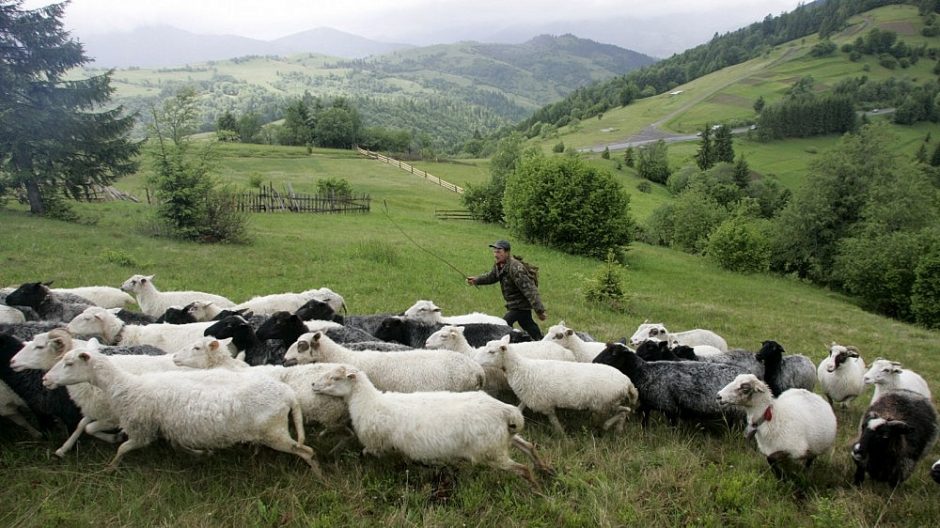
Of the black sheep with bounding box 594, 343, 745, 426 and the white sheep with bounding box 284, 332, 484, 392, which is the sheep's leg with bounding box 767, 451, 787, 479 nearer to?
the black sheep with bounding box 594, 343, 745, 426

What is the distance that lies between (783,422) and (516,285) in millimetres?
5493

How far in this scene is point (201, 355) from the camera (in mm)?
6582

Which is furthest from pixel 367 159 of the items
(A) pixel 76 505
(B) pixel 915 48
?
(B) pixel 915 48

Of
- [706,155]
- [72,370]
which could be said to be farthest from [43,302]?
[706,155]

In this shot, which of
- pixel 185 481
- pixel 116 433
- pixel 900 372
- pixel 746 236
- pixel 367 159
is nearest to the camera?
pixel 185 481

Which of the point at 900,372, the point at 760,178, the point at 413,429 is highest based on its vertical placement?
the point at 413,429

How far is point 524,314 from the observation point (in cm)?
1093

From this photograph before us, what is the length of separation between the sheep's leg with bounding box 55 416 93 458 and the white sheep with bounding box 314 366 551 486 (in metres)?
2.76

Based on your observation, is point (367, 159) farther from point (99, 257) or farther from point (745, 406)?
point (745, 406)

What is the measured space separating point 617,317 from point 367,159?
7010cm

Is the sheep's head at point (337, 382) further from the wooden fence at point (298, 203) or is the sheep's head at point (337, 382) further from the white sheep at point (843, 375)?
the wooden fence at point (298, 203)

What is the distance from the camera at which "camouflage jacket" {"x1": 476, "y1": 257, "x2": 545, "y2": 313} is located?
10.3 meters

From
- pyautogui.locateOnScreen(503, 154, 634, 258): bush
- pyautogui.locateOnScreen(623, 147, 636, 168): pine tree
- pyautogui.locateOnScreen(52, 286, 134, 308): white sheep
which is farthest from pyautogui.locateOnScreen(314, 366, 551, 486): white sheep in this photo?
pyautogui.locateOnScreen(623, 147, 636, 168): pine tree

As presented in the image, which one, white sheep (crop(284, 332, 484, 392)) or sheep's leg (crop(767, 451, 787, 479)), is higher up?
white sheep (crop(284, 332, 484, 392))
